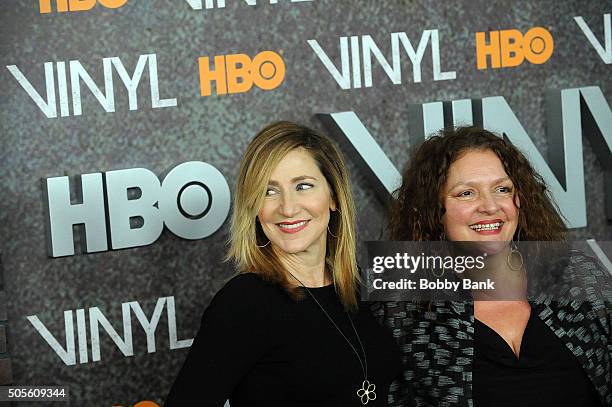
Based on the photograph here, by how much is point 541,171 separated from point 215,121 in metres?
1.28

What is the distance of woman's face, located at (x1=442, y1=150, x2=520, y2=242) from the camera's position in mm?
2443

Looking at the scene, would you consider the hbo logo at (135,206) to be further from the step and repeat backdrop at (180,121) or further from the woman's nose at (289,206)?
the woman's nose at (289,206)

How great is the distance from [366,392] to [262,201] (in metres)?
0.57

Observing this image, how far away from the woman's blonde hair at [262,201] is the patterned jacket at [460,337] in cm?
19

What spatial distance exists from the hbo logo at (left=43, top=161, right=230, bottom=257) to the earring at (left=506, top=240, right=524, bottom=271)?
1084 mm

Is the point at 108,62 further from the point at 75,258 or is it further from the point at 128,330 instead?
the point at 128,330

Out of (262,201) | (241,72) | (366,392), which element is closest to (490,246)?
(366,392)

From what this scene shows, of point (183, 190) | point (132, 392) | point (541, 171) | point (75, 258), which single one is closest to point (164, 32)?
point (183, 190)

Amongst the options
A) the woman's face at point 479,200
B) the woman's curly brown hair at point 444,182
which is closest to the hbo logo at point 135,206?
the woman's curly brown hair at point 444,182

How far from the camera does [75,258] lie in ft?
9.88

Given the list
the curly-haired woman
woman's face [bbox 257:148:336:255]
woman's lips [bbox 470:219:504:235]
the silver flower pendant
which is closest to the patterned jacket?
the curly-haired woman

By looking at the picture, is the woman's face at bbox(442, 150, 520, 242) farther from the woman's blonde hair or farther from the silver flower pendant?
the silver flower pendant

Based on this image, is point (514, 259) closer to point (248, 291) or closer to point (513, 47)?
point (248, 291)

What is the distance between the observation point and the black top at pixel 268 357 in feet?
7.04
